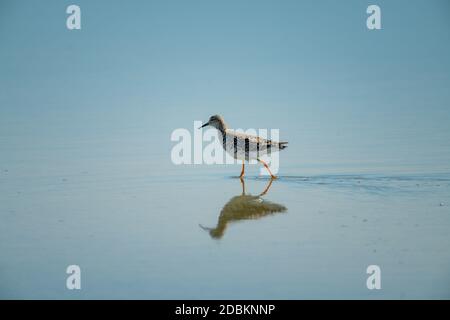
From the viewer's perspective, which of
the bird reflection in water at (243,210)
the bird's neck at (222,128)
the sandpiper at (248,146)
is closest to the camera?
the bird reflection in water at (243,210)

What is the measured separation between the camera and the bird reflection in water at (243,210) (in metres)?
5.99

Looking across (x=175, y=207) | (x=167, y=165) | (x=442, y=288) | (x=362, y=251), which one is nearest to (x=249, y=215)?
(x=175, y=207)

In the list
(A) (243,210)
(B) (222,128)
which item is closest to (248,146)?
(B) (222,128)

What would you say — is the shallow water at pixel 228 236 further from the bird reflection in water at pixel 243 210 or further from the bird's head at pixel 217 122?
the bird's head at pixel 217 122

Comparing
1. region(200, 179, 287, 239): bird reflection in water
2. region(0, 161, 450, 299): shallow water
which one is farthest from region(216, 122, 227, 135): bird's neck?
region(200, 179, 287, 239): bird reflection in water

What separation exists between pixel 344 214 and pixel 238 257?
5.43 ft

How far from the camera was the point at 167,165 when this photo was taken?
359 inches

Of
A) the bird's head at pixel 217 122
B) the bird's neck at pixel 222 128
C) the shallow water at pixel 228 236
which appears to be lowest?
the shallow water at pixel 228 236

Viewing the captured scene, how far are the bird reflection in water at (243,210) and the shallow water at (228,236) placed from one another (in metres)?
0.01

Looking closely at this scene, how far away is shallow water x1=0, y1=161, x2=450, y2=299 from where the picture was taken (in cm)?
471

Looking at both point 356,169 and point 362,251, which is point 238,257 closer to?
point 362,251

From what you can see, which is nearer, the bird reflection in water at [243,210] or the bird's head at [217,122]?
the bird reflection in water at [243,210]

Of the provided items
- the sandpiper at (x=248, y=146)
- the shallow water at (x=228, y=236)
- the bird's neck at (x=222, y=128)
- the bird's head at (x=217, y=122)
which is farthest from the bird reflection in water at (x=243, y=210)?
the bird's head at (x=217, y=122)

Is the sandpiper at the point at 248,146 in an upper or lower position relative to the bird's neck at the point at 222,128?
lower
